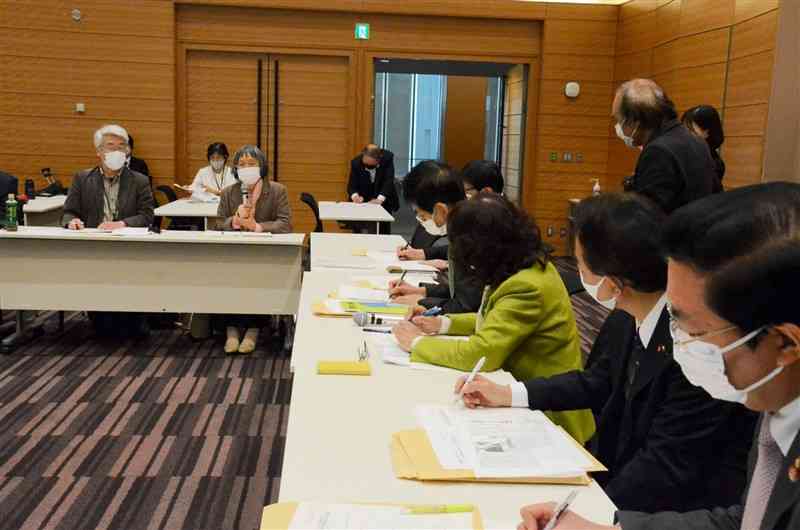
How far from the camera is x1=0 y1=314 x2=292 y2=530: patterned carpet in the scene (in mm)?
3047

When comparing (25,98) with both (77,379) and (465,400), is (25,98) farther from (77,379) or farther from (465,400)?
(465,400)

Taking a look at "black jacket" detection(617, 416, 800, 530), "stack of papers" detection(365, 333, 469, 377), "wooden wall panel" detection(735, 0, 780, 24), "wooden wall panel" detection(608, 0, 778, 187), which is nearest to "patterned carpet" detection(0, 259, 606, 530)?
"stack of papers" detection(365, 333, 469, 377)

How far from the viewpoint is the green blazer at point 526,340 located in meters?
2.35

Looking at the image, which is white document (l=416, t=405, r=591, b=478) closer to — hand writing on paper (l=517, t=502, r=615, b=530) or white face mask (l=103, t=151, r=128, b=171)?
hand writing on paper (l=517, t=502, r=615, b=530)

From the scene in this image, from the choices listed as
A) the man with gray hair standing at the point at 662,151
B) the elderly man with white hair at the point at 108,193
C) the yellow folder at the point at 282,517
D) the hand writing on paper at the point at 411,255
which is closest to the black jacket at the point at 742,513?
the yellow folder at the point at 282,517

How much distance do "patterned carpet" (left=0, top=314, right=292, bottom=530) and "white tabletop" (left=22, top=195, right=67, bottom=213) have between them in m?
1.54

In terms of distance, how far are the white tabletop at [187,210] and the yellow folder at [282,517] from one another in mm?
4769

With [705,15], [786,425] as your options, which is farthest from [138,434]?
[705,15]

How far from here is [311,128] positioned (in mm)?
9516

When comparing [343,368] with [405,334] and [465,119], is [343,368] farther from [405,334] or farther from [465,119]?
[465,119]

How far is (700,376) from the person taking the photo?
122 cm

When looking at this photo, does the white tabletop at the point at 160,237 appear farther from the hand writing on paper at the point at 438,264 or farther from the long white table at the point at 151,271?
the hand writing on paper at the point at 438,264

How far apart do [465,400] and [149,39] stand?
8.13m

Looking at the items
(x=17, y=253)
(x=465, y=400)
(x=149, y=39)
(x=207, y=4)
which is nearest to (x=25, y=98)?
(x=149, y=39)
